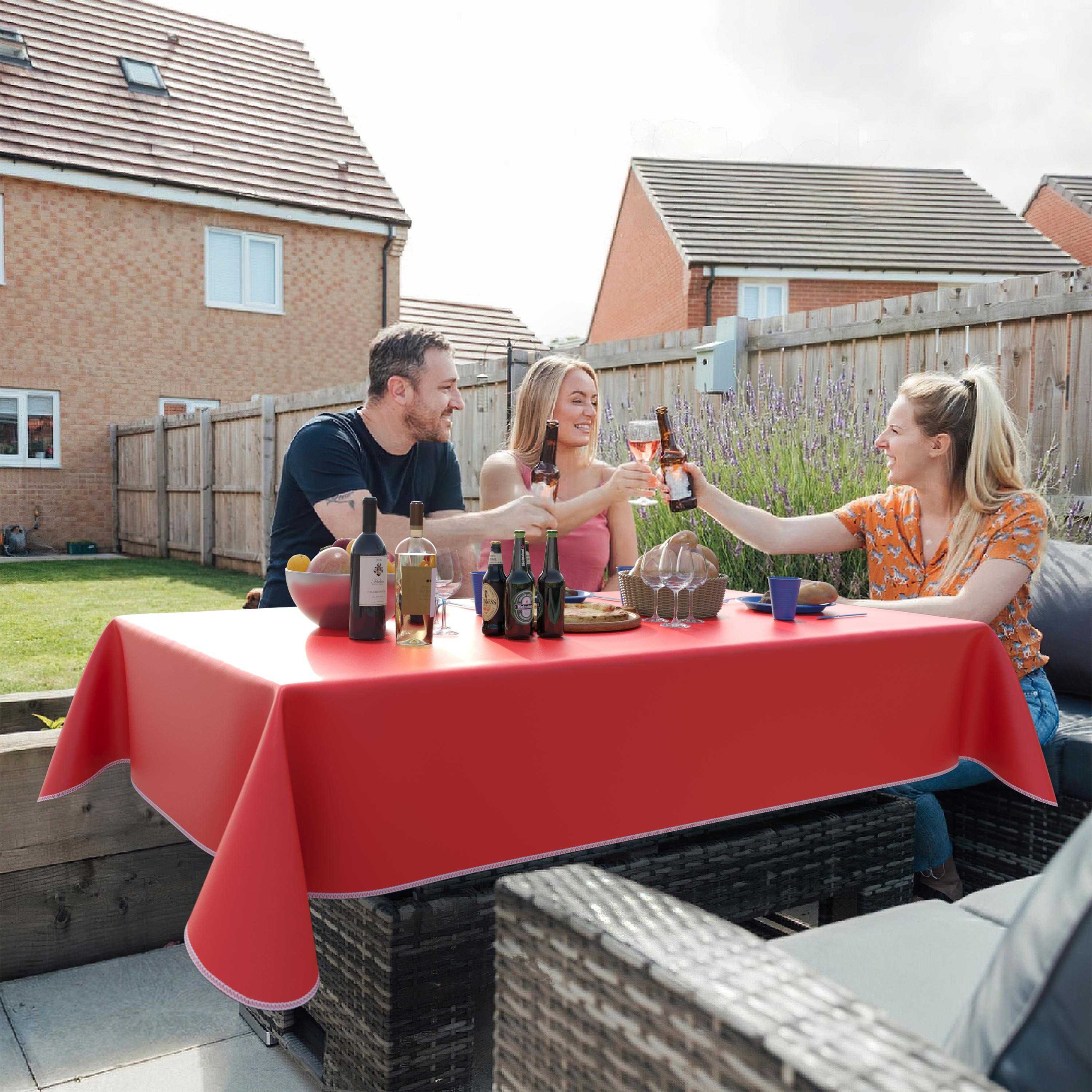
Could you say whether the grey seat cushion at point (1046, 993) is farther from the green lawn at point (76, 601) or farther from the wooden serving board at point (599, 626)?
the green lawn at point (76, 601)

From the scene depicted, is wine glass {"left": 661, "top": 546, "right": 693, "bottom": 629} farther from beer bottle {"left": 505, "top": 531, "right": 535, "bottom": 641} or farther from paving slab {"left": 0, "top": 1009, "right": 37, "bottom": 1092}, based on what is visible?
paving slab {"left": 0, "top": 1009, "right": 37, "bottom": 1092}

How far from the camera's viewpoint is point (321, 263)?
15.7m

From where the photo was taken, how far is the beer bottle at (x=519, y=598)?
81.9 inches

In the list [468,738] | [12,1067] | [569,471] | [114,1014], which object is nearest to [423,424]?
[569,471]

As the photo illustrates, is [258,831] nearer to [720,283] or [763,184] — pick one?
[720,283]

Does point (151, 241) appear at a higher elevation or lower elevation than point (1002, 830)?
higher

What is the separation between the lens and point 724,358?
6.43m

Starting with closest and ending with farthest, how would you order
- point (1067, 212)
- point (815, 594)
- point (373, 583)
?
point (373, 583) < point (815, 594) < point (1067, 212)

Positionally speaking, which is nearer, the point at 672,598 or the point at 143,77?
A: the point at 672,598

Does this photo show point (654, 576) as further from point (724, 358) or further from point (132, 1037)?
point (724, 358)

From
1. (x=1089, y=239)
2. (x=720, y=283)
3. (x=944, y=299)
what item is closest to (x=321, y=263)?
(x=720, y=283)

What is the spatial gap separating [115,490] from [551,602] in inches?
557

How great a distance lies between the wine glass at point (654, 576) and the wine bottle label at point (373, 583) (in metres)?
0.71

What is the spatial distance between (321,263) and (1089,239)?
62.2 ft
